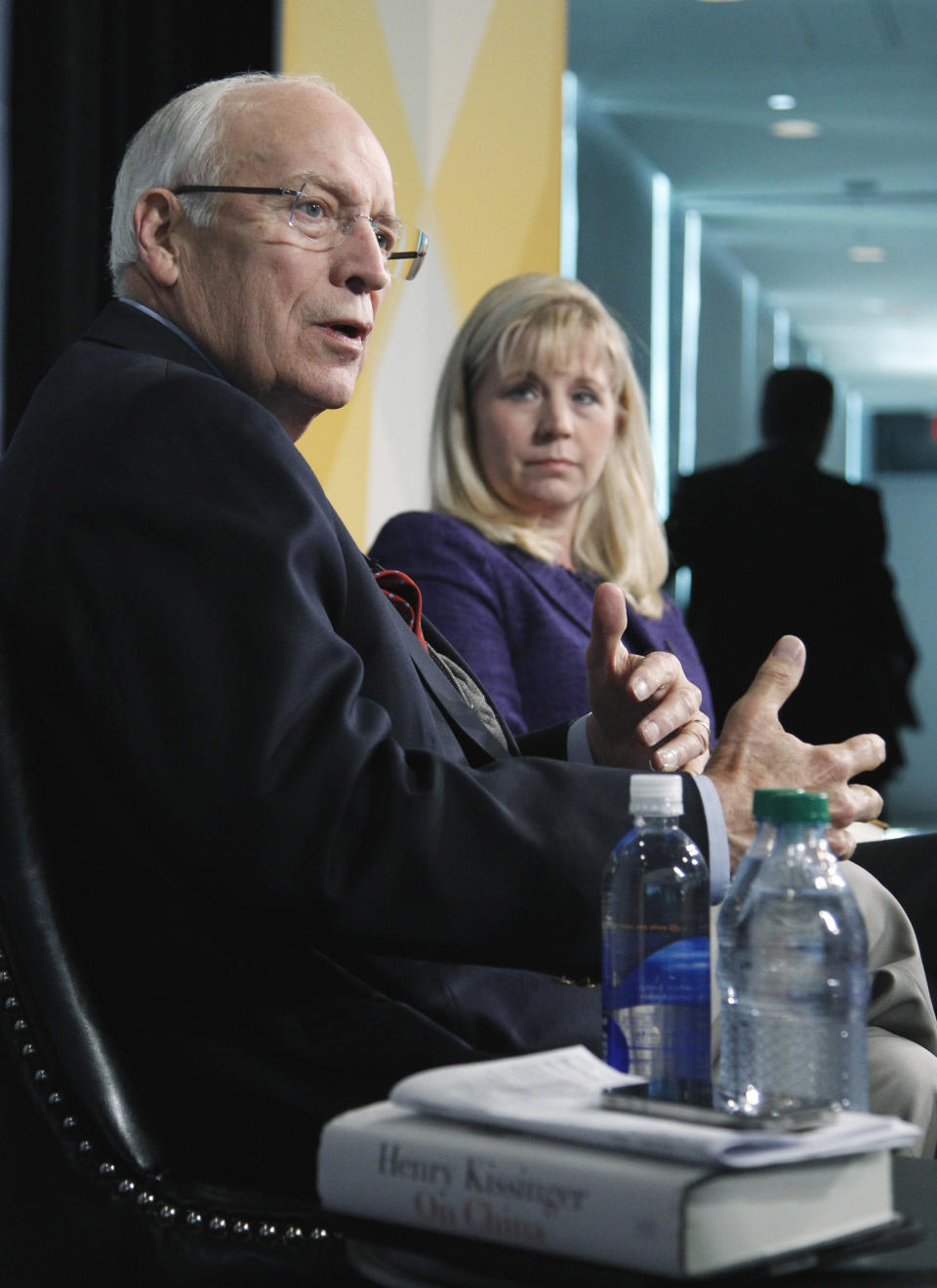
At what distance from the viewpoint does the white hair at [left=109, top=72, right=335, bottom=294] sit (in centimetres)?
141

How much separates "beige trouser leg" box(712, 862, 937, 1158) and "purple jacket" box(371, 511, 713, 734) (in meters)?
0.76

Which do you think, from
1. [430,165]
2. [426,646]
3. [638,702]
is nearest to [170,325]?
[426,646]

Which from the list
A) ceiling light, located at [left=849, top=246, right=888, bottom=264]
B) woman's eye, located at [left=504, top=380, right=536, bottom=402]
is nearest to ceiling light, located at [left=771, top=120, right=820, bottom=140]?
ceiling light, located at [left=849, top=246, right=888, bottom=264]

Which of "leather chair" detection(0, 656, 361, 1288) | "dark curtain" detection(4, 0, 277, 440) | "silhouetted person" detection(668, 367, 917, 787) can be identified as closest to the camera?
"leather chair" detection(0, 656, 361, 1288)

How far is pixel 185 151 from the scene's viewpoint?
142cm

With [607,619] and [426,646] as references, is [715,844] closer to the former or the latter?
[607,619]

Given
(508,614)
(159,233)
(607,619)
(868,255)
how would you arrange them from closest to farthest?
(607,619) < (159,233) < (508,614) < (868,255)

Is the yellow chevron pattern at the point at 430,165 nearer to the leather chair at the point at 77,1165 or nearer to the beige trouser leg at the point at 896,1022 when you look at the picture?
the beige trouser leg at the point at 896,1022

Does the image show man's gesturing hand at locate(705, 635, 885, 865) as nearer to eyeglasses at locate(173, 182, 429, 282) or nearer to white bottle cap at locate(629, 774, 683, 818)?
white bottle cap at locate(629, 774, 683, 818)

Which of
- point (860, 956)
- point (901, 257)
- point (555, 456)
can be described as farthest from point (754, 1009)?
point (901, 257)

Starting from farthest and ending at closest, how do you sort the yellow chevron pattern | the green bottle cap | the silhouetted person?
the silhouetted person → the yellow chevron pattern → the green bottle cap

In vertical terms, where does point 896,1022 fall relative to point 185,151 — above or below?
below

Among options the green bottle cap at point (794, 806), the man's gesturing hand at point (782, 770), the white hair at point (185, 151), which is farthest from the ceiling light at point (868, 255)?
the green bottle cap at point (794, 806)

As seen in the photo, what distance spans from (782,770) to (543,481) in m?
1.50
